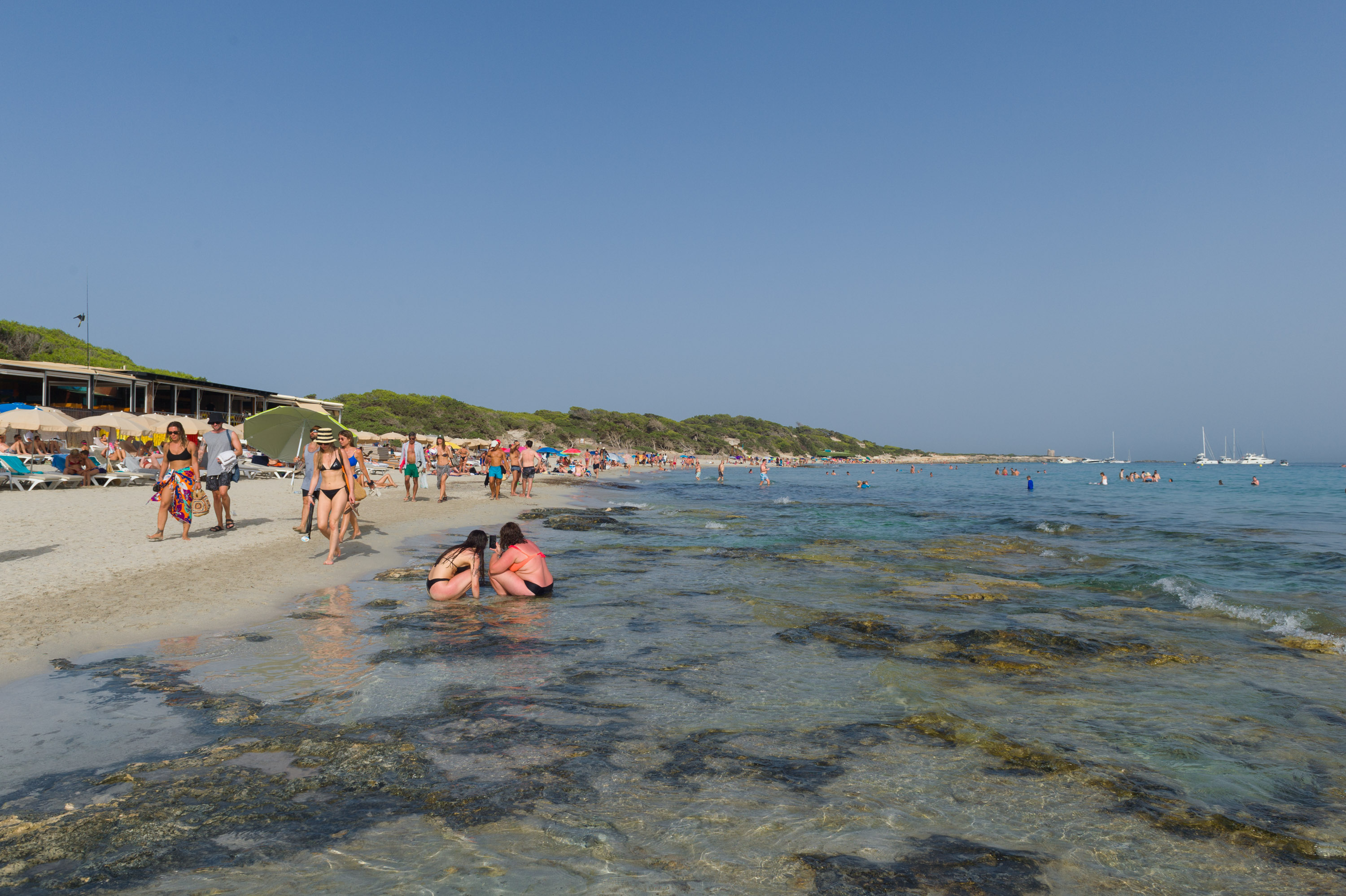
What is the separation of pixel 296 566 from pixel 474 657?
18.7ft

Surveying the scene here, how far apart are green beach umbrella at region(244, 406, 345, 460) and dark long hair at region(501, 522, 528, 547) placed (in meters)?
6.37

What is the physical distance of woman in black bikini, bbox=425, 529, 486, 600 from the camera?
9.02 metres

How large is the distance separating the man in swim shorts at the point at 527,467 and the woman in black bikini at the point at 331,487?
639 inches

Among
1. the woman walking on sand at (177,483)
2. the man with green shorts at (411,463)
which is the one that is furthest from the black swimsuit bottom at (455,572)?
the man with green shorts at (411,463)

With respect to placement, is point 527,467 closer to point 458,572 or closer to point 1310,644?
point 458,572

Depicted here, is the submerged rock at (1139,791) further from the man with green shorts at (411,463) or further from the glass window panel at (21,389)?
the glass window panel at (21,389)

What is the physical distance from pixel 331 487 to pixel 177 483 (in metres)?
3.78

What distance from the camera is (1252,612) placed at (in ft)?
32.2

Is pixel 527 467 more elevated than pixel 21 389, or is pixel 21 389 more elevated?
pixel 21 389

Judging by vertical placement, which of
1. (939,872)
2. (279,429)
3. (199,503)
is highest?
(279,429)

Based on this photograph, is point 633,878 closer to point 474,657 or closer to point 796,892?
point 796,892

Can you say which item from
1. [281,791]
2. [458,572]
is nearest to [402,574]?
[458,572]

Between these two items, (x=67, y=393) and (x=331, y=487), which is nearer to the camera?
(x=331, y=487)

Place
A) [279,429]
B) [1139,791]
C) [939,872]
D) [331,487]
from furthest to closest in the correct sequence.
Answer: [279,429] < [331,487] < [1139,791] < [939,872]
